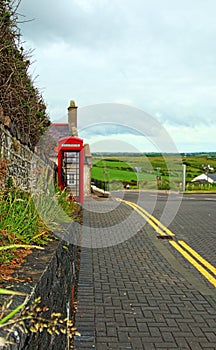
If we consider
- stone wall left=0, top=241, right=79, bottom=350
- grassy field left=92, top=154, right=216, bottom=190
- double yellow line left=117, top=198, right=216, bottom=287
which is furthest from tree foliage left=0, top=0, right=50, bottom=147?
grassy field left=92, top=154, right=216, bottom=190

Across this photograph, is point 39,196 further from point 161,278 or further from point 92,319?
point 161,278

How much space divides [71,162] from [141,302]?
481 inches

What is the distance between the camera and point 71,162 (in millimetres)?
17594

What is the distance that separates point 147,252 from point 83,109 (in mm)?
5650

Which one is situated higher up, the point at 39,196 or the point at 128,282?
the point at 39,196

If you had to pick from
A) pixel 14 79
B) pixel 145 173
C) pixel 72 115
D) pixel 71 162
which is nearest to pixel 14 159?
pixel 14 79

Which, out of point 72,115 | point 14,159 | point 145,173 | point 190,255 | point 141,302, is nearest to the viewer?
point 141,302

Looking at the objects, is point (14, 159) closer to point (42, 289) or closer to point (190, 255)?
point (190, 255)

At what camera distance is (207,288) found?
6492 mm

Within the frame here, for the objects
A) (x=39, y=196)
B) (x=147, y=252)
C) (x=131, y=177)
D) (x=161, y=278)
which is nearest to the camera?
(x=39, y=196)

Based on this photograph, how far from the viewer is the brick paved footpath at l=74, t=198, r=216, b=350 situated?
4.57m

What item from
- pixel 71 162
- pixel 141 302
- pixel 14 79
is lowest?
pixel 141 302

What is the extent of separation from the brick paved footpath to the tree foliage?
308 centimetres

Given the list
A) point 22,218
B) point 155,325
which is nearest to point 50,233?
point 22,218
